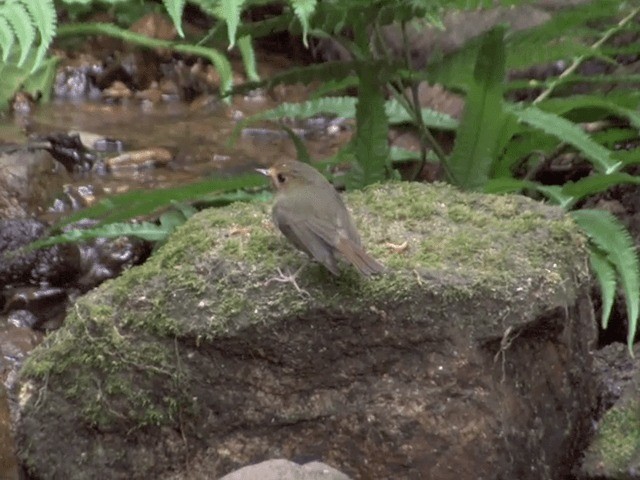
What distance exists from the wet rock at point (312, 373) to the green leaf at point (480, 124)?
0.76m

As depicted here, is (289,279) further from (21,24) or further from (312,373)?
(21,24)

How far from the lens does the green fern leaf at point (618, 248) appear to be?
2.55 metres

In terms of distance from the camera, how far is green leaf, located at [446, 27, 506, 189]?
2.90m

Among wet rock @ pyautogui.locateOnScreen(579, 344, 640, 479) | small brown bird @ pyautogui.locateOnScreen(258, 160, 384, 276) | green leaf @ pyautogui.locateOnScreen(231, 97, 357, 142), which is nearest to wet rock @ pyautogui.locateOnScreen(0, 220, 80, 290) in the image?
green leaf @ pyautogui.locateOnScreen(231, 97, 357, 142)

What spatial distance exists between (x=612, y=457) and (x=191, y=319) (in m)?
1.01

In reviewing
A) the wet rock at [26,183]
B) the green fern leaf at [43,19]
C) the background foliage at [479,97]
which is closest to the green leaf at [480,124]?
the background foliage at [479,97]

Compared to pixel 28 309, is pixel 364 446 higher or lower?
higher

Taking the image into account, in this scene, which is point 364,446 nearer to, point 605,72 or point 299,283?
point 299,283

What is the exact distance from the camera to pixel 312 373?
2.21 meters

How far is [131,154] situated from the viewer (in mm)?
4840

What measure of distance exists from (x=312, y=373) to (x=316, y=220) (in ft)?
1.13

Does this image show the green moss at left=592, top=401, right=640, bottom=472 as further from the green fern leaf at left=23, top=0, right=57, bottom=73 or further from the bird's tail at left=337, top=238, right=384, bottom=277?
the green fern leaf at left=23, top=0, right=57, bottom=73

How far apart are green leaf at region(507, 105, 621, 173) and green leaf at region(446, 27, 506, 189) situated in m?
0.11

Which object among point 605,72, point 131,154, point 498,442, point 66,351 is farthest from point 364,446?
point 131,154
